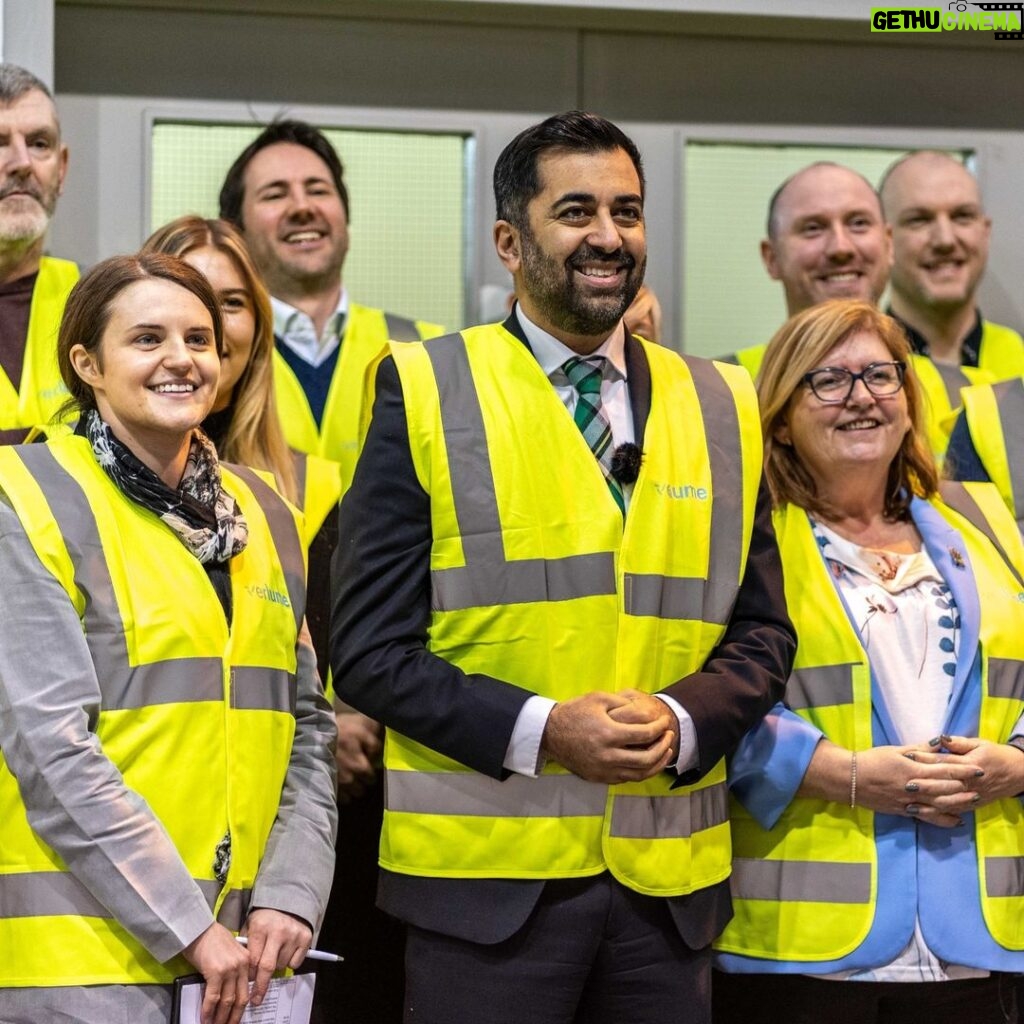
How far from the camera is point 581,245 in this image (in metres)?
3.01

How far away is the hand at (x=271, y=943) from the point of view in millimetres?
2682

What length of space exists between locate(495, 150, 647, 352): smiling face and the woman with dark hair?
0.59 metres

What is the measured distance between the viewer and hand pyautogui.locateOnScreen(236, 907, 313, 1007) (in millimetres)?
2682

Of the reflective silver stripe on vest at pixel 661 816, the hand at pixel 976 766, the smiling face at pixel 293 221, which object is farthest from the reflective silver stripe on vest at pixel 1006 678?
the smiling face at pixel 293 221

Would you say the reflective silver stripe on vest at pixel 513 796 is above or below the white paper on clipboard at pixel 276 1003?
above

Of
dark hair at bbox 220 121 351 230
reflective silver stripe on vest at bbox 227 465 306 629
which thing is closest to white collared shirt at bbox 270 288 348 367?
dark hair at bbox 220 121 351 230

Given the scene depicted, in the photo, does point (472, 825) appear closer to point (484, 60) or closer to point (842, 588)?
point (842, 588)

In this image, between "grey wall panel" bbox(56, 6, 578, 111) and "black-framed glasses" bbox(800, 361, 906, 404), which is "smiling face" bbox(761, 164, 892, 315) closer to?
"grey wall panel" bbox(56, 6, 578, 111)

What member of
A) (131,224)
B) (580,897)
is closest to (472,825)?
(580,897)

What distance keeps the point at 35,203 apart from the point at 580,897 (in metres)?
2.11

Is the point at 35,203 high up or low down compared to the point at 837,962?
up

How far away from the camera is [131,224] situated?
4871 mm

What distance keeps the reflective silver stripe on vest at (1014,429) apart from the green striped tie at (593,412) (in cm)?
117

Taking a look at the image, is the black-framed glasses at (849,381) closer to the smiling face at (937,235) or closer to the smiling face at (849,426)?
the smiling face at (849,426)
